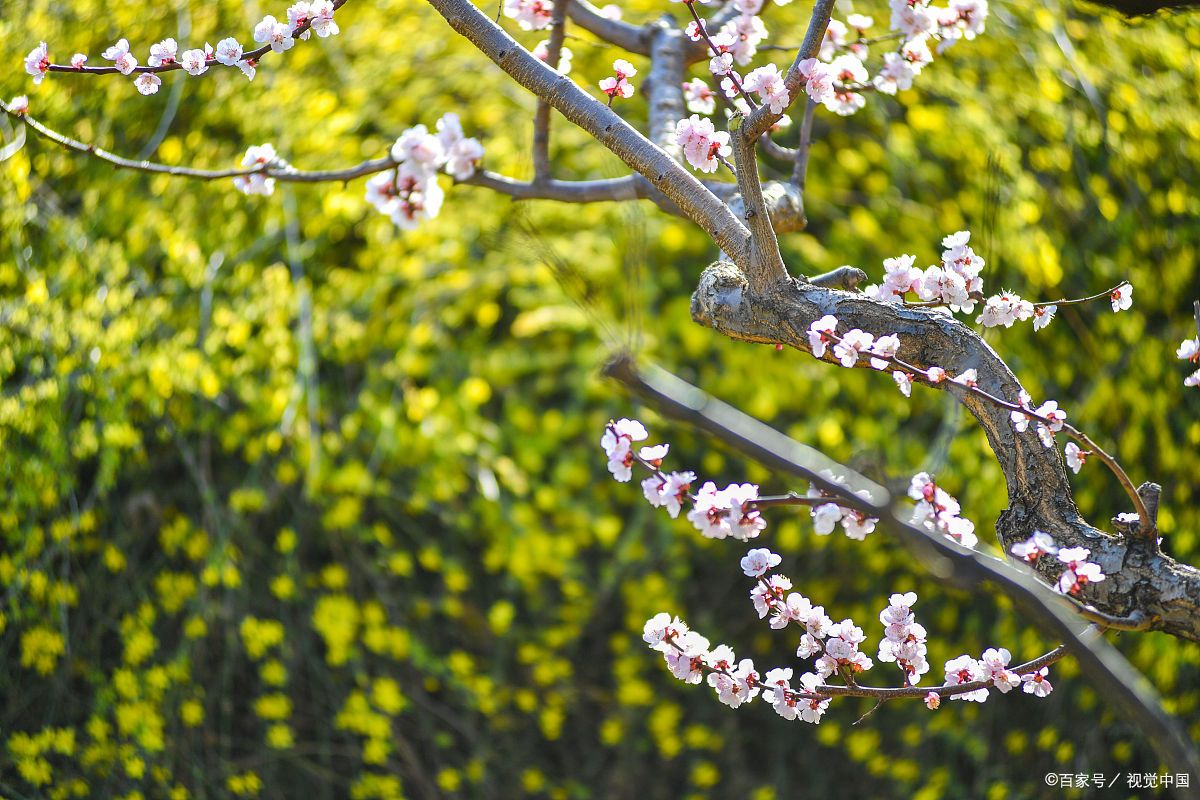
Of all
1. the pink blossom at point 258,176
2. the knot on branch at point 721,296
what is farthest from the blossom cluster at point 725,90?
the pink blossom at point 258,176

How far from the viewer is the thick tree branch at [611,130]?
3.32 ft

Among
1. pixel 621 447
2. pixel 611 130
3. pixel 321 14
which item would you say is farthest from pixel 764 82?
pixel 321 14

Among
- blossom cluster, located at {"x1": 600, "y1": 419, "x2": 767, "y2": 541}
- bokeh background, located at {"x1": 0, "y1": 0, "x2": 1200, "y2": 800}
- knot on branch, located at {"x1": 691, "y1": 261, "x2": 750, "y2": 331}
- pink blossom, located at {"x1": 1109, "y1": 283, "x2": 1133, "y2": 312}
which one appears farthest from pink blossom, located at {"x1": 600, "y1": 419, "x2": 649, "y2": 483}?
bokeh background, located at {"x1": 0, "y1": 0, "x2": 1200, "y2": 800}

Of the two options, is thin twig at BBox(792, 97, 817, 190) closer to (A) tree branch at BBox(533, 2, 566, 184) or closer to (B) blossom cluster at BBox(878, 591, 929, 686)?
(A) tree branch at BBox(533, 2, 566, 184)

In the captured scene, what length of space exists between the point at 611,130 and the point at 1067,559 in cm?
60

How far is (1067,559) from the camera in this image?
34.0 inches

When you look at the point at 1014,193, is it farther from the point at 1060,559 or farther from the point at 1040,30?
the point at 1060,559

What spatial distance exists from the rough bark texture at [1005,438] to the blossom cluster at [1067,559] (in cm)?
2

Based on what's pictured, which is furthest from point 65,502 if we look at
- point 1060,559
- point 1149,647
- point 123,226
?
point 1149,647

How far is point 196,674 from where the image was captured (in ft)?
6.70

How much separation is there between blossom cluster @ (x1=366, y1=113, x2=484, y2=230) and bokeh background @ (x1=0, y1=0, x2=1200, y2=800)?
79 cm

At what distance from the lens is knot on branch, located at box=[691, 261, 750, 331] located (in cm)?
104

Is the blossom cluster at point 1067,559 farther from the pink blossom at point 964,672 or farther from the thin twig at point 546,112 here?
the thin twig at point 546,112

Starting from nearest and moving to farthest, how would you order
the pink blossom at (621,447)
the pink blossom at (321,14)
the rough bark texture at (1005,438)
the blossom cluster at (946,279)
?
the rough bark texture at (1005,438)
the pink blossom at (621,447)
the blossom cluster at (946,279)
the pink blossom at (321,14)
